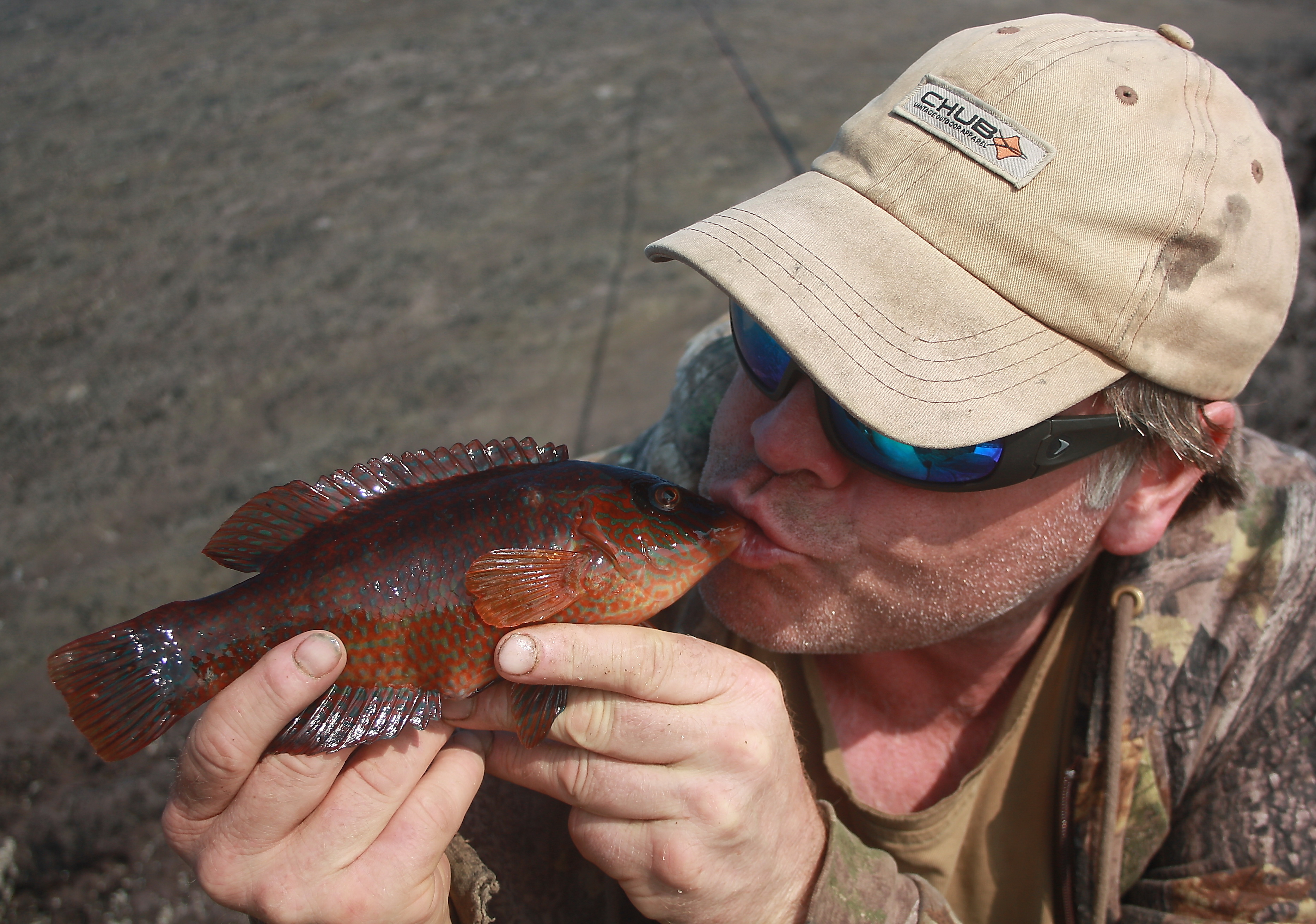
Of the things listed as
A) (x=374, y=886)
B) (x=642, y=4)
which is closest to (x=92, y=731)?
(x=374, y=886)

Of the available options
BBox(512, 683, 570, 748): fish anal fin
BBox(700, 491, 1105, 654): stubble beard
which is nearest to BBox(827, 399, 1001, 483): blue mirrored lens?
BBox(700, 491, 1105, 654): stubble beard

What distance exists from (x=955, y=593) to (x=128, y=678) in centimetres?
176

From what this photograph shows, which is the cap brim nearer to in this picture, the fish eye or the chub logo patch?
the chub logo patch

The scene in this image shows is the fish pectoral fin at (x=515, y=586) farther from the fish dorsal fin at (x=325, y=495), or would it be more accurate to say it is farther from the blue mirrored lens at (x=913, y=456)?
the blue mirrored lens at (x=913, y=456)

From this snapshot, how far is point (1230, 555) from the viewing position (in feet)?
7.59

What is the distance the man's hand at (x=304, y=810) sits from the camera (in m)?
1.56

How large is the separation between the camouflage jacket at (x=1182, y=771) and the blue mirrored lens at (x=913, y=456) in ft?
2.32

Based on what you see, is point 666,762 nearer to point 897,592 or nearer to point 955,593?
point 897,592

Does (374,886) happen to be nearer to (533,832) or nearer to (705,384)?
(533,832)

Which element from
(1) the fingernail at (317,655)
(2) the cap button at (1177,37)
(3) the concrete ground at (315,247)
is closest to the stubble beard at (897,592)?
(1) the fingernail at (317,655)

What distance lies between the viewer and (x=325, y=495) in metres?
1.83

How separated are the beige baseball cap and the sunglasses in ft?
0.34

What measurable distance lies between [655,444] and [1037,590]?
1.14 m

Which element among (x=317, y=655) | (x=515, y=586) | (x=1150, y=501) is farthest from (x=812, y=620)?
(x=317, y=655)
